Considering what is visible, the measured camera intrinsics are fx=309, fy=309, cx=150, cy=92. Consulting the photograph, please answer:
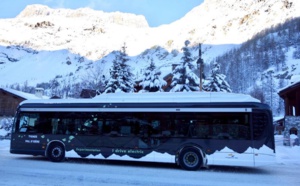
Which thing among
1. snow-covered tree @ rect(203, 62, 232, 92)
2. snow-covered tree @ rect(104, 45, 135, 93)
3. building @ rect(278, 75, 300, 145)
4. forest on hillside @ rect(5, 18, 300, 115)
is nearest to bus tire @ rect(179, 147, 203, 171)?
building @ rect(278, 75, 300, 145)

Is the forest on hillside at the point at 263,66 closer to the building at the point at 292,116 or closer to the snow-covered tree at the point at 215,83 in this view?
the snow-covered tree at the point at 215,83

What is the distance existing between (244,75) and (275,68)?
14.3 meters

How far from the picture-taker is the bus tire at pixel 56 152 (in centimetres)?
1383

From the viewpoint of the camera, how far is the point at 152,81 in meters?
31.1

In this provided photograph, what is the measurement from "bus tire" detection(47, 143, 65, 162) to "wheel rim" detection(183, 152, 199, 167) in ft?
18.2

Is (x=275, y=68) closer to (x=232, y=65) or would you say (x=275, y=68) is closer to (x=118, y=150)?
(x=232, y=65)

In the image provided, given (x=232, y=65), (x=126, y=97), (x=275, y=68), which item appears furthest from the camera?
(x=232, y=65)

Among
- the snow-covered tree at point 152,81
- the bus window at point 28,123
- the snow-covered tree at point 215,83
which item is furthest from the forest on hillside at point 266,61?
the bus window at point 28,123

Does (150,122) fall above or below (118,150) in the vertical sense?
above

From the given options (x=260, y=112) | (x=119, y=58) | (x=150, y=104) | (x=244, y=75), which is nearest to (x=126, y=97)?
(x=150, y=104)

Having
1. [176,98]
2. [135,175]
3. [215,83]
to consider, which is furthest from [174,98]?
[215,83]

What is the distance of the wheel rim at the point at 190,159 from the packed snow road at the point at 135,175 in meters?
0.38

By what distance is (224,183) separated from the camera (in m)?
9.41

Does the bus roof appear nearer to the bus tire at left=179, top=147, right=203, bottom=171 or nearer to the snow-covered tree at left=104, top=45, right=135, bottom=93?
the bus tire at left=179, top=147, right=203, bottom=171
